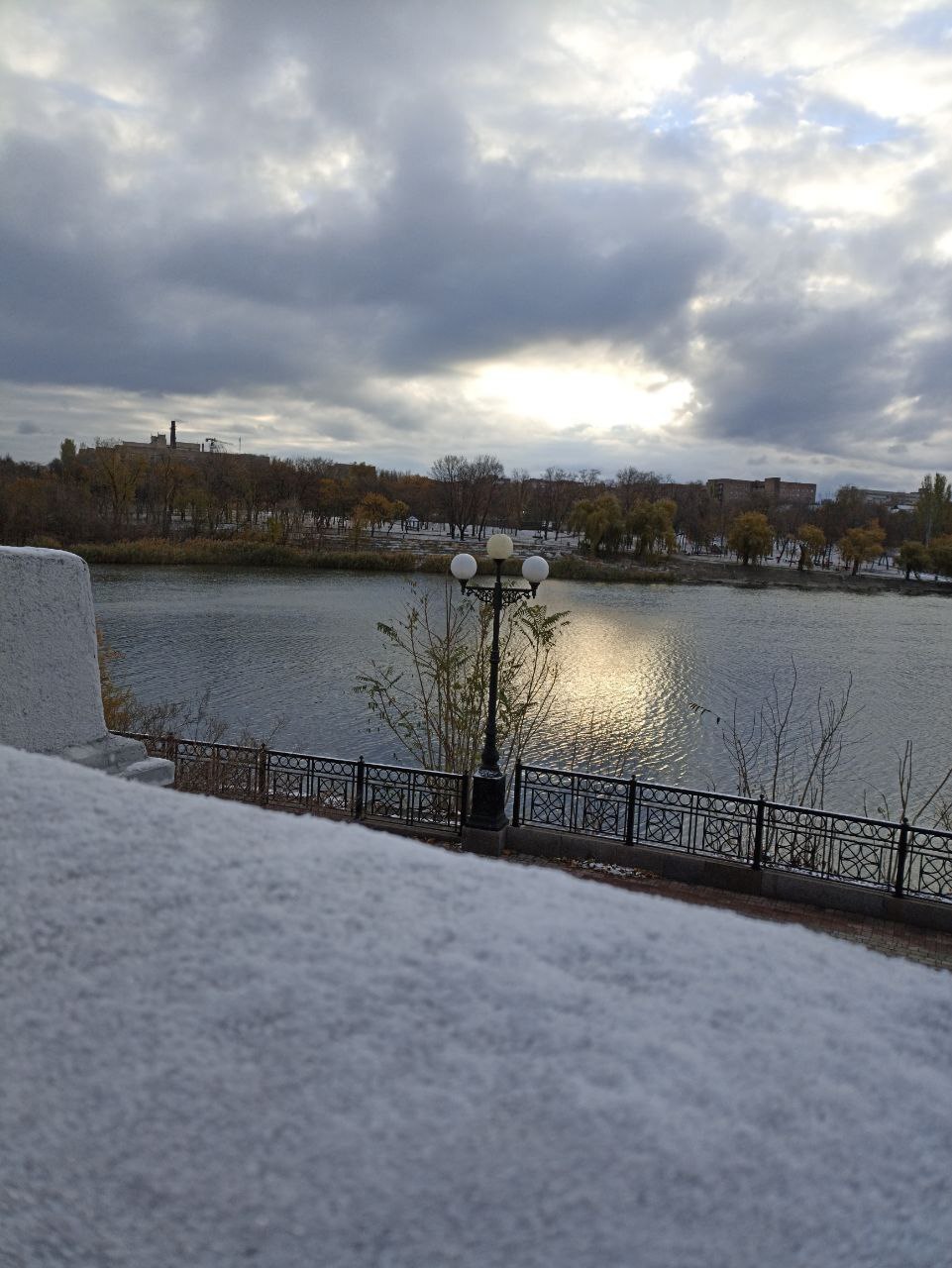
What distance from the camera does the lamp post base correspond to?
995 centimetres

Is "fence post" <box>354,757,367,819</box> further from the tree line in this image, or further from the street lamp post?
the tree line

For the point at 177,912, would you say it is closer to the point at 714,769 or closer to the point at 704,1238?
the point at 704,1238

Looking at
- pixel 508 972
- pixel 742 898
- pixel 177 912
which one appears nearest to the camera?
pixel 508 972

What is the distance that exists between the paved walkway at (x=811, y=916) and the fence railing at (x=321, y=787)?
2063 millimetres

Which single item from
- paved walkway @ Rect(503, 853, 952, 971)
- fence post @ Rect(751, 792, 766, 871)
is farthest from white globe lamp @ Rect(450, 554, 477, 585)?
fence post @ Rect(751, 792, 766, 871)

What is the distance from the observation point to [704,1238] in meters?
0.81

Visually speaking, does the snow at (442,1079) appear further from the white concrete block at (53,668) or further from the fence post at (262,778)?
the fence post at (262,778)

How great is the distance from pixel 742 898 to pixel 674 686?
47.0ft

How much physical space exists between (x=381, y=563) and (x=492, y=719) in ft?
136

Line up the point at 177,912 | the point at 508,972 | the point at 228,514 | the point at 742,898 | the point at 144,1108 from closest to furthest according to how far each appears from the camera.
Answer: the point at 144,1108, the point at 508,972, the point at 177,912, the point at 742,898, the point at 228,514

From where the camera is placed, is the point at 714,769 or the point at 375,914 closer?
the point at 375,914

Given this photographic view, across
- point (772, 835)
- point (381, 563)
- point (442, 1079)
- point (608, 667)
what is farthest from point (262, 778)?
point (381, 563)

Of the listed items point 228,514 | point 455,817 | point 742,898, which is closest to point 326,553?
point 228,514

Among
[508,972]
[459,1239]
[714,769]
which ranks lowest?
[714,769]
